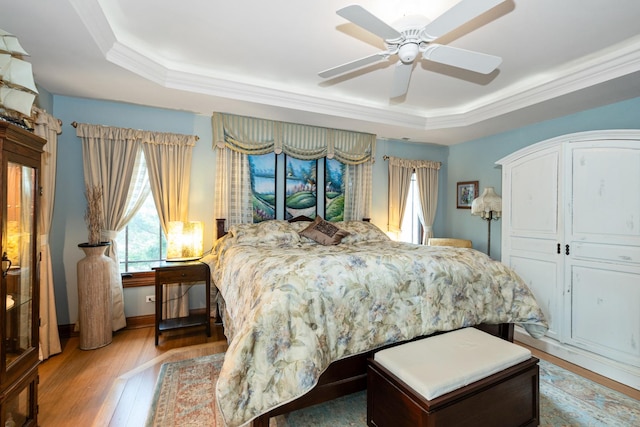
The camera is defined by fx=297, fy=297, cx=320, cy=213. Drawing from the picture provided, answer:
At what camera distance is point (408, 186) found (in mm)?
4812

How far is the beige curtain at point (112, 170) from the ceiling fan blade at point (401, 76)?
9.15ft

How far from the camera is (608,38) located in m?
2.31

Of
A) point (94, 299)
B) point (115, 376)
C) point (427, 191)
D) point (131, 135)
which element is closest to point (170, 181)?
point (131, 135)

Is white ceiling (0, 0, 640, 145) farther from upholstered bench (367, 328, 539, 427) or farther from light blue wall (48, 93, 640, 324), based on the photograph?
upholstered bench (367, 328, 539, 427)

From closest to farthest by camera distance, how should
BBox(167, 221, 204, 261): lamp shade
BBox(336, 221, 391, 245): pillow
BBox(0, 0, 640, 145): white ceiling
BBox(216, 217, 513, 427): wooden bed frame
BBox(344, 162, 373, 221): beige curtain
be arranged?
BBox(216, 217, 513, 427): wooden bed frame → BBox(0, 0, 640, 145): white ceiling → BBox(167, 221, 204, 261): lamp shade → BBox(336, 221, 391, 245): pillow → BBox(344, 162, 373, 221): beige curtain

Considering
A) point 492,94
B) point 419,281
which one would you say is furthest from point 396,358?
point 492,94

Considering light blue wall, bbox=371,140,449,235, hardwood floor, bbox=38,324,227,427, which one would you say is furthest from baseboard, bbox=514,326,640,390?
hardwood floor, bbox=38,324,227,427

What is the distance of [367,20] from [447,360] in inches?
75.1

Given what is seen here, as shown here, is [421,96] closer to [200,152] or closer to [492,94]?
[492,94]

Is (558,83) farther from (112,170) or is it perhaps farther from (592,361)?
(112,170)

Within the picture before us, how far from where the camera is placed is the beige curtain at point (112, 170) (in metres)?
3.11

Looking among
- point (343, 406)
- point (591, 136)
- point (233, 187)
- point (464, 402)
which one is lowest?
point (343, 406)

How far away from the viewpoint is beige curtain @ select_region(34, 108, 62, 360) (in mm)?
2562

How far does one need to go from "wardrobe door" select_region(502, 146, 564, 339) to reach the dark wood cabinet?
3.99 metres
